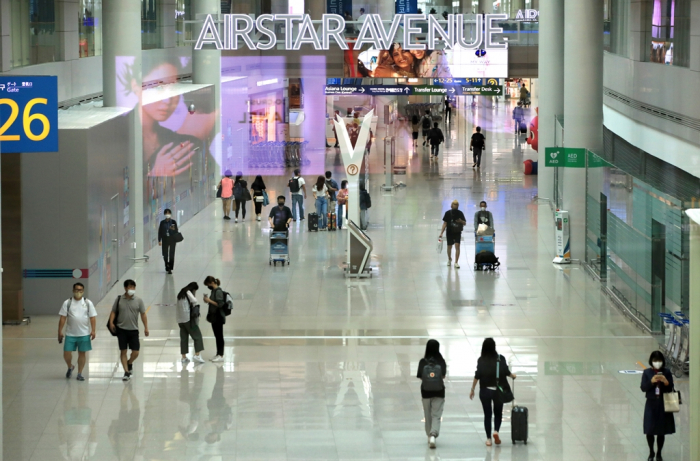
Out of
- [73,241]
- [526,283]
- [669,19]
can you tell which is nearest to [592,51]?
[669,19]

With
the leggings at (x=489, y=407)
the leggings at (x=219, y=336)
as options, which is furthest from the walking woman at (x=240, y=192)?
the leggings at (x=489, y=407)

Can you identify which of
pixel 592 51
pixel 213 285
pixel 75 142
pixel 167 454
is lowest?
pixel 167 454

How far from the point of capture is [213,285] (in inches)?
594

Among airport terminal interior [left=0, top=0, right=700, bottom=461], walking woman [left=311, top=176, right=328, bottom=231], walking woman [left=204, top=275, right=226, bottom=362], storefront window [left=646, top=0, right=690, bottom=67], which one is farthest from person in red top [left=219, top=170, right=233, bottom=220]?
walking woman [left=204, top=275, right=226, bottom=362]

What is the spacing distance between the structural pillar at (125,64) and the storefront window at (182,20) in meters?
11.6

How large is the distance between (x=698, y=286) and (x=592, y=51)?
14092 mm

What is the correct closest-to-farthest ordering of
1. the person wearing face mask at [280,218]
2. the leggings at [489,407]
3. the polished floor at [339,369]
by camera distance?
1. the leggings at [489,407]
2. the polished floor at [339,369]
3. the person wearing face mask at [280,218]

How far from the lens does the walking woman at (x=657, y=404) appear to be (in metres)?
10.8

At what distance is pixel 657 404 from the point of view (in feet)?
35.7

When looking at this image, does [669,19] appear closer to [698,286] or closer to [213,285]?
[213,285]

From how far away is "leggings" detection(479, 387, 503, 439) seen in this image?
1133 centimetres

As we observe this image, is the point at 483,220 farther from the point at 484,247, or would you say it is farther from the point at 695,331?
the point at 695,331

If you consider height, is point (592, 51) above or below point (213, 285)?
above

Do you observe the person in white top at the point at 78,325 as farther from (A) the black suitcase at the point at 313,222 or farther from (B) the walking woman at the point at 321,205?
(B) the walking woman at the point at 321,205
